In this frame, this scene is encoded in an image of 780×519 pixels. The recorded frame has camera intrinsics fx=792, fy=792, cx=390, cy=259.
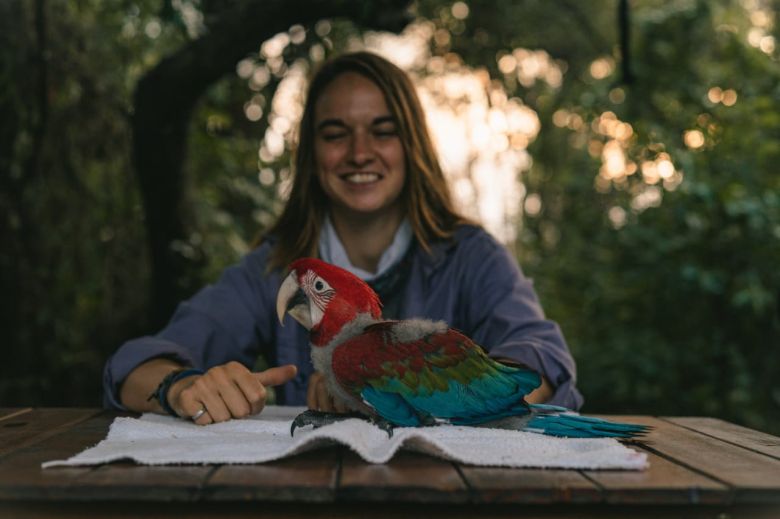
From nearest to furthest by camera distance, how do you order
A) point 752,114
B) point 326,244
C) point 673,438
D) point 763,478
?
point 763,478 → point 673,438 → point 326,244 → point 752,114

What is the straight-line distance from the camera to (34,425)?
66.3 inches

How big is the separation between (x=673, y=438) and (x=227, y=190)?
9.23 feet

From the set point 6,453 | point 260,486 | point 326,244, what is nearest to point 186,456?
point 260,486

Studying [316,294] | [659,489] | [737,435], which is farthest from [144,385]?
[737,435]

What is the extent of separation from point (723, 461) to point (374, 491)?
634 mm

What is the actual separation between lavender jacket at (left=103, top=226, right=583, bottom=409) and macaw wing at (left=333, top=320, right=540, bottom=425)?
0.59 meters

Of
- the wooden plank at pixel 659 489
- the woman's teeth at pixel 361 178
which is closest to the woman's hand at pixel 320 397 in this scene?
the wooden plank at pixel 659 489

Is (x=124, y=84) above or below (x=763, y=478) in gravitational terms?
above

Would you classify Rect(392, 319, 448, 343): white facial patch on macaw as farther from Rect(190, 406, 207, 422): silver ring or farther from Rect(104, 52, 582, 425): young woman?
Rect(104, 52, 582, 425): young woman

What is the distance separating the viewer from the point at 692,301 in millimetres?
3924

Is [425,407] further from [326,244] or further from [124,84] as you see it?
[124,84]

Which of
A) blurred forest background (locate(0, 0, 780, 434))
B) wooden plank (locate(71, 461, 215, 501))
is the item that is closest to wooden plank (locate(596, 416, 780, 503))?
wooden plank (locate(71, 461, 215, 501))

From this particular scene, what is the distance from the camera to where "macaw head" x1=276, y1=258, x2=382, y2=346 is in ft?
4.88

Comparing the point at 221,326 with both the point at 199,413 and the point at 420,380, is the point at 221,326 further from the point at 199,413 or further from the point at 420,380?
→ the point at 420,380
